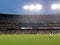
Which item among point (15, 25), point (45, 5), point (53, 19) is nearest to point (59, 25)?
point (53, 19)

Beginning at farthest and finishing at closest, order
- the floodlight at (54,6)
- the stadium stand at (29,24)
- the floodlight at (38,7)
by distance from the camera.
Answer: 1. the floodlight at (38,7)
2. the floodlight at (54,6)
3. the stadium stand at (29,24)

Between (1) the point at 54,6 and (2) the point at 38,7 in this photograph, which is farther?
(2) the point at 38,7

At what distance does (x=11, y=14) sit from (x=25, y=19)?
5.78 ft

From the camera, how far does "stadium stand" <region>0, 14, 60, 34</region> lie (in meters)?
15.1

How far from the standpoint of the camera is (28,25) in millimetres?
15586

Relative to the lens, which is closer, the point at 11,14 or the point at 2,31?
the point at 2,31

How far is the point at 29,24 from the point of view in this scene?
15672mm

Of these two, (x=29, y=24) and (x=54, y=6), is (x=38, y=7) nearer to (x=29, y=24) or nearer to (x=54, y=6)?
(x=54, y=6)

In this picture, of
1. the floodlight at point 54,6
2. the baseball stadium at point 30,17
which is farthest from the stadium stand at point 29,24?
the floodlight at point 54,6

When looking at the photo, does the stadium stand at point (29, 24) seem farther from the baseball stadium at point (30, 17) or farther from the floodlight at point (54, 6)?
the floodlight at point (54, 6)

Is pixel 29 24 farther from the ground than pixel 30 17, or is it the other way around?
pixel 30 17

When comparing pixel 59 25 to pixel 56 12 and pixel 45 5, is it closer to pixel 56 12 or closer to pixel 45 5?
pixel 56 12

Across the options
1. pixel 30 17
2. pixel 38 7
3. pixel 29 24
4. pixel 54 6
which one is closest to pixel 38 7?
pixel 38 7

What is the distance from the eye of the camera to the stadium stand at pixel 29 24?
49.4 ft
